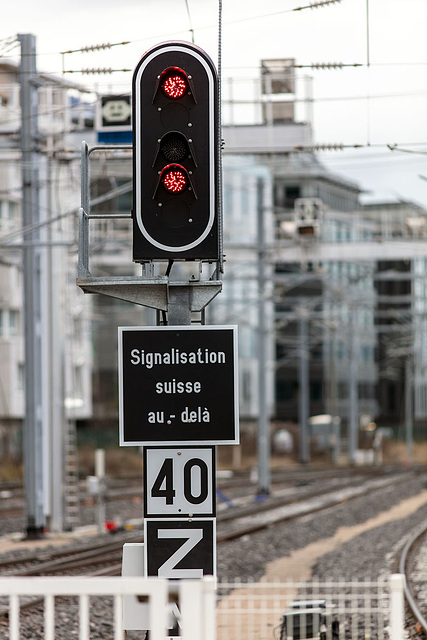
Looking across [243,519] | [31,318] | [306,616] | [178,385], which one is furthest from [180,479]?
[243,519]

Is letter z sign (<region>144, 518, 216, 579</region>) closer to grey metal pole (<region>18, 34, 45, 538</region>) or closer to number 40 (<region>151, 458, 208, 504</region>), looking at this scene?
number 40 (<region>151, 458, 208, 504</region>)

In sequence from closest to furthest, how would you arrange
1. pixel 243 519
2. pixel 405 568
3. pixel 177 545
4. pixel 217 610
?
pixel 177 545 → pixel 217 610 → pixel 405 568 → pixel 243 519

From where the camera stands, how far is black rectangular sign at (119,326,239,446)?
7480mm

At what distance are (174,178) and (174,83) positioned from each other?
0.59m

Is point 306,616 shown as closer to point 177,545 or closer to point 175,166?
point 177,545

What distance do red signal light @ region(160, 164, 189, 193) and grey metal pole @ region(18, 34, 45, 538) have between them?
630 inches

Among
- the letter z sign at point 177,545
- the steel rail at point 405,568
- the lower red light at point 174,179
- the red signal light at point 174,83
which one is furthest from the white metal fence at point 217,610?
the red signal light at point 174,83

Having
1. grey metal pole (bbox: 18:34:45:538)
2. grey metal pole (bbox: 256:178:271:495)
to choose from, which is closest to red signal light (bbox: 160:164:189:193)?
grey metal pole (bbox: 18:34:45:538)

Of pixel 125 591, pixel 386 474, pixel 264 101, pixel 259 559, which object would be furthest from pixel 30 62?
pixel 386 474

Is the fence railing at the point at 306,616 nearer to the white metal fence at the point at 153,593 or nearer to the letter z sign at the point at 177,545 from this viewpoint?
the letter z sign at the point at 177,545

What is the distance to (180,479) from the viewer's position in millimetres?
7512

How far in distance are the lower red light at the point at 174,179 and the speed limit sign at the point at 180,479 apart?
1.59m

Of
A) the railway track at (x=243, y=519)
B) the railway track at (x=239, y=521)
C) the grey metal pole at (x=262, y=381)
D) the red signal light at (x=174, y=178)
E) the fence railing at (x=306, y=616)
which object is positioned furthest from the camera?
the grey metal pole at (x=262, y=381)

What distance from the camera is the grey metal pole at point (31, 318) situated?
23.4 meters
